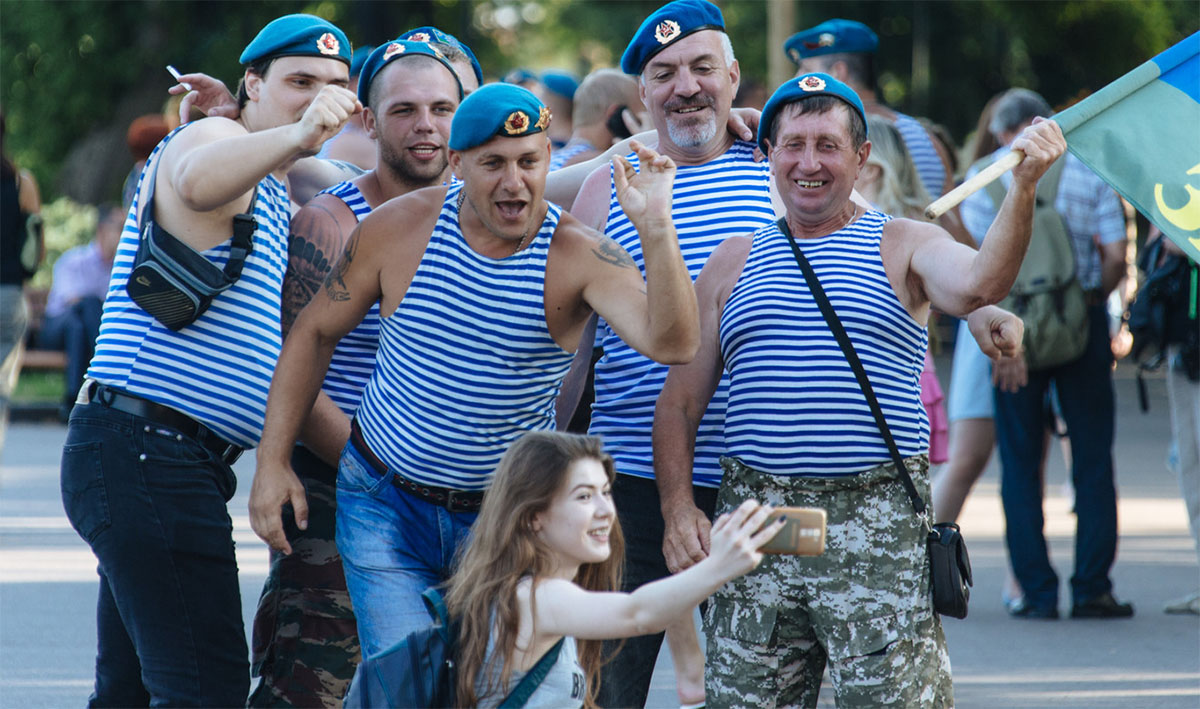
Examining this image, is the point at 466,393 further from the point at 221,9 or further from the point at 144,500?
the point at 221,9

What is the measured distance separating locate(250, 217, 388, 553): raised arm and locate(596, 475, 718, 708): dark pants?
2.93 ft

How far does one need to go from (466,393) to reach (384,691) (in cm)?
75

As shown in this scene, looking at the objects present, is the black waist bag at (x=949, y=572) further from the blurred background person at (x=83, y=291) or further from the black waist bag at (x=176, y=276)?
the blurred background person at (x=83, y=291)

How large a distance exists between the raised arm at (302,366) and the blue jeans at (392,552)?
0.19 metres

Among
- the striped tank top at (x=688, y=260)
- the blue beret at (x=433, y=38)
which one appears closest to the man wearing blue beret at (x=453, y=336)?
the striped tank top at (x=688, y=260)

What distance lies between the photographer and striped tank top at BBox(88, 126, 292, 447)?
370cm

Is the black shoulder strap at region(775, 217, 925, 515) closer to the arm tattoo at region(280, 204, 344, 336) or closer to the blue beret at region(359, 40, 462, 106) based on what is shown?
the arm tattoo at region(280, 204, 344, 336)

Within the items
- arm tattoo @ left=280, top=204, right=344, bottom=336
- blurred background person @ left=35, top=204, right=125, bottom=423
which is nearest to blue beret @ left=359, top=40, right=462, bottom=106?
arm tattoo @ left=280, top=204, right=344, bottom=336

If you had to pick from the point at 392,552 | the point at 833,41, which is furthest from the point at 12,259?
the point at 392,552

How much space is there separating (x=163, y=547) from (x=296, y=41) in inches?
52.5

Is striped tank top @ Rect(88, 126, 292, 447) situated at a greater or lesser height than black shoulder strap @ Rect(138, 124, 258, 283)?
lesser

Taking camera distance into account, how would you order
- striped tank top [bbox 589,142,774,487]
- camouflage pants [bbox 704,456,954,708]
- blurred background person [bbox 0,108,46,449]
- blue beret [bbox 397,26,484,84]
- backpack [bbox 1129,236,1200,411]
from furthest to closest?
blurred background person [bbox 0,108,46,449]
backpack [bbox 1129,236,1200,411]
blue beret [bbox 397,26,484,84]
striped tank top [bbox 589,142,774,487]
camouflage pants [bbox 704,456,954,708]

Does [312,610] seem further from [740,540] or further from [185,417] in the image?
[740,540]

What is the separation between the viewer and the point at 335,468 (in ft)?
14.5
